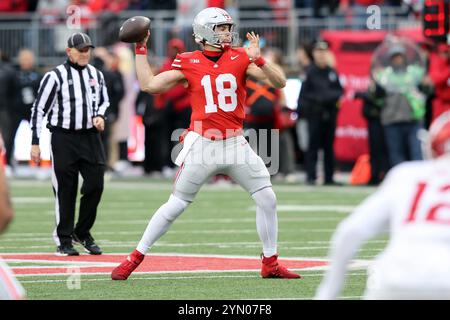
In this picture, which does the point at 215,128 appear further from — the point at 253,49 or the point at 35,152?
the point at 35,152

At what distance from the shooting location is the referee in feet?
38.2

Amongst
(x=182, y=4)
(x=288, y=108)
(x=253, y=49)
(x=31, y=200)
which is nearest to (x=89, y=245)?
(x=253, y=49)

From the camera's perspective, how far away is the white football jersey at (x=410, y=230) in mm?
5191

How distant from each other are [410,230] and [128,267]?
4.68m

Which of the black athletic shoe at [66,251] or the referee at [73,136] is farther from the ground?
the referee at [73,136]

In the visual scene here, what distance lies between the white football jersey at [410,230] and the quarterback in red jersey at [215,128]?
440 centimetres

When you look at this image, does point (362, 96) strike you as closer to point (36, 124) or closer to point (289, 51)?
point (289, 51)

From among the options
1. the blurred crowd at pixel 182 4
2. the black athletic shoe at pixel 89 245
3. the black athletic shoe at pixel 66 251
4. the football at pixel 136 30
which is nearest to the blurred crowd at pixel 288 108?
the blurred crowd at pixel 182 4

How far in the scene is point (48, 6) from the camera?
86.2 ft

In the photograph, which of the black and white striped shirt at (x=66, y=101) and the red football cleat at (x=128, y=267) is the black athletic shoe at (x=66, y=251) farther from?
the red football cleat at (x=128, y=267)

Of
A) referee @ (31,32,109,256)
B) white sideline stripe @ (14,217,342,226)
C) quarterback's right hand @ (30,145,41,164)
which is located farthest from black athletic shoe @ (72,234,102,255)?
white sideline stripe @ (14,217,342,226)

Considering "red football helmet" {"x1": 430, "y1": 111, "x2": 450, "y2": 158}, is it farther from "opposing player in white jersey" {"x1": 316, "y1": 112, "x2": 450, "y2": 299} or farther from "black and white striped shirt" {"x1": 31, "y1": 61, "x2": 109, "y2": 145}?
"black and white striped shirt" {"x1": 31, "y1": 61, "x2": 109, "y2": 145}

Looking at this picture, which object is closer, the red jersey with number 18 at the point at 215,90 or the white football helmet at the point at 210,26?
the red jersey with number 18 at the point at 215,90
